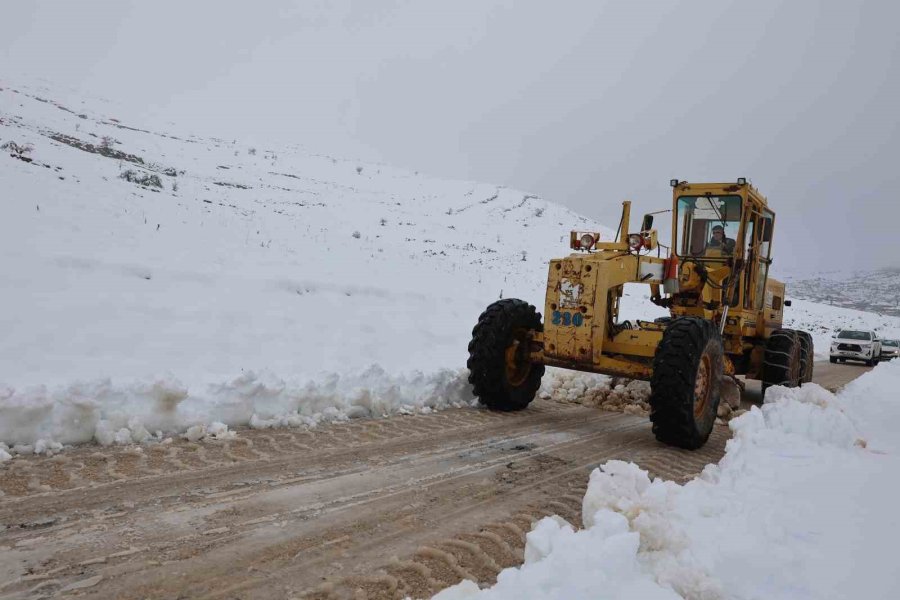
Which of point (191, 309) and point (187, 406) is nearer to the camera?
point (187, 406)

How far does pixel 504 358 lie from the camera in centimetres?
691

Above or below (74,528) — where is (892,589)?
above

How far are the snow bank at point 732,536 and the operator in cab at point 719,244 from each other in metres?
4.14

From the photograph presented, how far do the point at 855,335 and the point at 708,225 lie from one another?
1571cm

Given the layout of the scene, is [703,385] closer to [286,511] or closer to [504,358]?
[504,358]

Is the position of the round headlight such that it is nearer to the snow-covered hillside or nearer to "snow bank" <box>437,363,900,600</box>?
the snow-covered hillside

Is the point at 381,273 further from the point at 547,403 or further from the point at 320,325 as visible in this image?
the point at 547,403

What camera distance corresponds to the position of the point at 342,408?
5.80 meters

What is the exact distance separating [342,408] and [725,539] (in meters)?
3.89

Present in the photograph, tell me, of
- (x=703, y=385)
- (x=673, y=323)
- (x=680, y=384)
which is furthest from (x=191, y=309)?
(x=703, y=385)

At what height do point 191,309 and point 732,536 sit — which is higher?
point 191,309

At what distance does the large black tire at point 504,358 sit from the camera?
22.2 ft

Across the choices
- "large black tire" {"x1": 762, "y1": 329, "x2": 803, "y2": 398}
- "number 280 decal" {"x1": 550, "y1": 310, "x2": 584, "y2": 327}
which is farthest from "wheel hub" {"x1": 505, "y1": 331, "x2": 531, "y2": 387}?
"large black tire" {"x1": 762, "y1": 329, "x2": 803, "y2": 398}

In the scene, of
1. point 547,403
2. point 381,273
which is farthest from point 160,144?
point 547,403
